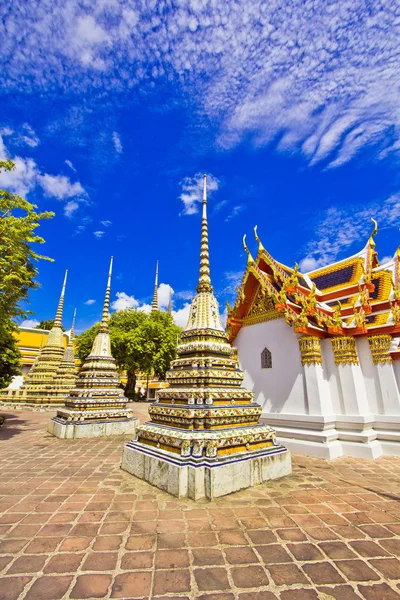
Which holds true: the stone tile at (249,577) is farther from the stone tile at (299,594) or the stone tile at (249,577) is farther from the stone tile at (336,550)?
the stone tile at (336,550)

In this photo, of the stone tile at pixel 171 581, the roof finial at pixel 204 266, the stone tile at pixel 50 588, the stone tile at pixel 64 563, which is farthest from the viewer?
the roof finial at pixel 204 266

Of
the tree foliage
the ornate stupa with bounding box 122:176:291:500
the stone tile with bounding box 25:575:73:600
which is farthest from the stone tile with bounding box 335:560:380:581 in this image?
the tree foliage

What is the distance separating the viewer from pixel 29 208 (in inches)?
331

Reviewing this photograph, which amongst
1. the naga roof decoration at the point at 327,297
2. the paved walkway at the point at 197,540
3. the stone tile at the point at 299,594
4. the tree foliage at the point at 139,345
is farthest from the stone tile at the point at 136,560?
the tree foliage at the point at 139,345

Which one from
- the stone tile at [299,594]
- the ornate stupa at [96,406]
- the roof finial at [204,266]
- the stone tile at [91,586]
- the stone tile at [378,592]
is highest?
the roof finial at [204,266]

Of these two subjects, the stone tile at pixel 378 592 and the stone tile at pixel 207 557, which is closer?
the stone tile at pixel 378 592

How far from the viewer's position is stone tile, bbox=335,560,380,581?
2.54 metres

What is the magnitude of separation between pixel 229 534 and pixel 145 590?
1216 mm

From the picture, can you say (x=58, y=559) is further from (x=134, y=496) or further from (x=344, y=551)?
(x=344, y=551)

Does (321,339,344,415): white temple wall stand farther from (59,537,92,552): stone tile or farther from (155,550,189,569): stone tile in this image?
(59,537,92,552): stone tile

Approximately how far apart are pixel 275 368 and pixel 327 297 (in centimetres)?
329

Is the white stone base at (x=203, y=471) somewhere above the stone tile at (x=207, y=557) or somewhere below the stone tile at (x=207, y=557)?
above

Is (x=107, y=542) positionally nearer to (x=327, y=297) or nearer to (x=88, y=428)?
(x=88, y=428)

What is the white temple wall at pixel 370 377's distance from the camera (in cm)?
774
